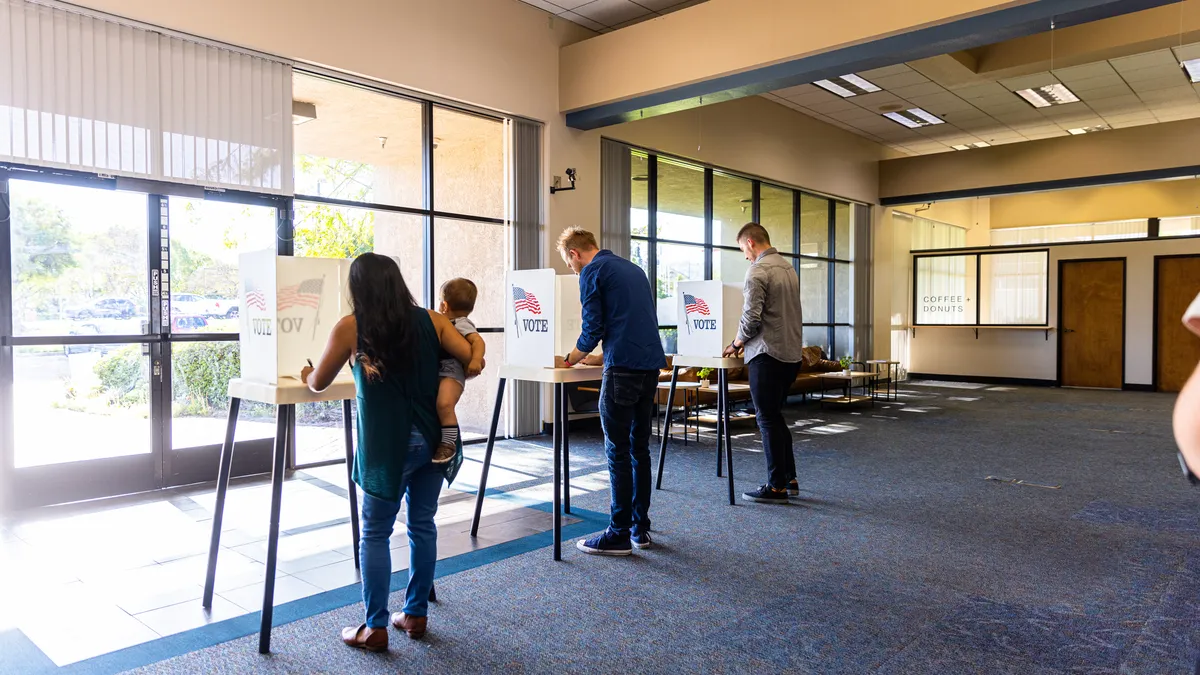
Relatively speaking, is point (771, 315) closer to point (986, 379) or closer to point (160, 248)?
point (160, 248)

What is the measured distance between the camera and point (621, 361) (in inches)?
146

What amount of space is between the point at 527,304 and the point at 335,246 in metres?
2.92

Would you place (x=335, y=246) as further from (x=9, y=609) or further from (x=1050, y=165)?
(x=1050, y=165)

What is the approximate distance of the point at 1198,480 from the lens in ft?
3.52

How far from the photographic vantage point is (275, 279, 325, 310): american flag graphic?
3.00m

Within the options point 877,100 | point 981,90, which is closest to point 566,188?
point 877,100

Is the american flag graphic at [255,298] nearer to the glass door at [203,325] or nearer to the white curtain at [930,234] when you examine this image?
the glass door at [203,325]

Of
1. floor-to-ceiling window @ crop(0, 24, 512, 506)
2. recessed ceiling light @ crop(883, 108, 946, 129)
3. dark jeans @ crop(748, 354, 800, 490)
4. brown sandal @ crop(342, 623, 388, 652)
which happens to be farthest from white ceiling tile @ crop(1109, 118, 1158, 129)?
brown sandal @ crop(342, 623, 388, 652)

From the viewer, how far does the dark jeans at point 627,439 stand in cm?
375

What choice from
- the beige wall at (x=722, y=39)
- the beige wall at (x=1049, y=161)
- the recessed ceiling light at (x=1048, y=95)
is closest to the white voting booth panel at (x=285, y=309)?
the beige wall at (x=722, y=39)

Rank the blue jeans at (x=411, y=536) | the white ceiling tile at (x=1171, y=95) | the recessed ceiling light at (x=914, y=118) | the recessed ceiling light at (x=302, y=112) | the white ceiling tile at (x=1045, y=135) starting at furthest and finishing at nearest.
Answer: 1. the white ceiling tile at (x=1045, y=135)
2. the recessed ceiling light at (x=914, y=118)
3. the white ceiling tile at (x=1171, y=95)
4. the recessed ceiling light at (x=302, y=112)
5. the blue jeans at (x=411, y=536)

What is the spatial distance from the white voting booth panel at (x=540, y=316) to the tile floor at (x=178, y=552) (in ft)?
3.36

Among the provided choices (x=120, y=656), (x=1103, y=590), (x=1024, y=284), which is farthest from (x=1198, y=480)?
(x=1024, y=284)

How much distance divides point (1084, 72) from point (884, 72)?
249 cm
